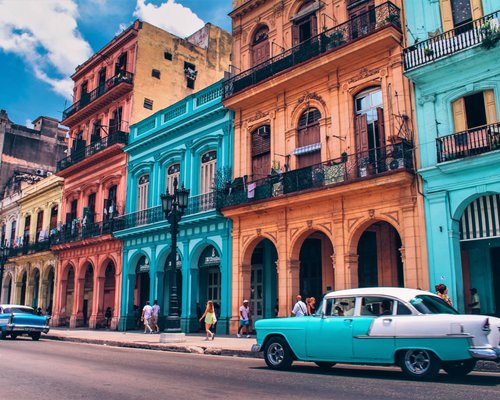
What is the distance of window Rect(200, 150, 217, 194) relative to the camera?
21969 mm

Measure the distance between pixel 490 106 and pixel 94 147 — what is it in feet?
71.5

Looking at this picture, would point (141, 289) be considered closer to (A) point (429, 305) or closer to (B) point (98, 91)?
(B) point (98, 91)

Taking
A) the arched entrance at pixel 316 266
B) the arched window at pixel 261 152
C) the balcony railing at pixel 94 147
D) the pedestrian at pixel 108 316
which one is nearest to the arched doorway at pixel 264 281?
the arched entrance at pixel 316 266

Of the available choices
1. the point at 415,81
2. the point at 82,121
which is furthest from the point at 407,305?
the point at 82,121

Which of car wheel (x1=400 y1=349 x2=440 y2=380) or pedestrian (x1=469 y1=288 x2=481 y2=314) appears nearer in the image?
car wheel (x1=400 y1=349 x2=440 y2=380)

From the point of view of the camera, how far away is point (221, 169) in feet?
69.4

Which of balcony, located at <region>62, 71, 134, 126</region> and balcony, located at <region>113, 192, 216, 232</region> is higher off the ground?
balcony, located at <region>62, 71, 134, 126</region>

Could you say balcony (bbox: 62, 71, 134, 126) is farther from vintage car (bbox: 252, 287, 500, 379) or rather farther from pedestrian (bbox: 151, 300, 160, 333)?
vintage car (bbox: 252, 287, 500, 379)

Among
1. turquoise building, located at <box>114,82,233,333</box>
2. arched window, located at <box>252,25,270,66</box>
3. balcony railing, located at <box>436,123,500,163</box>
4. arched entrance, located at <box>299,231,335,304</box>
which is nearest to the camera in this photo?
balcony railing, located at <box>436,123,500,163</box>

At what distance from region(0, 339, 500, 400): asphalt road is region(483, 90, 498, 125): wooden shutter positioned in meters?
7.45

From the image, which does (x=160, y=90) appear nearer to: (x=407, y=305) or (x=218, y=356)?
(x=218, y=356)

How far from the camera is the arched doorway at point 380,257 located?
16.9m

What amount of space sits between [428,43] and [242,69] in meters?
8.77

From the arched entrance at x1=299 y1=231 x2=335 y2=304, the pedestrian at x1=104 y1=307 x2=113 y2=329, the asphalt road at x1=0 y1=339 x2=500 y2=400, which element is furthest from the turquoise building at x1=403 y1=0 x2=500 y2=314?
the pedestrian at x1=104 y1=307 x2=113 y2=329
